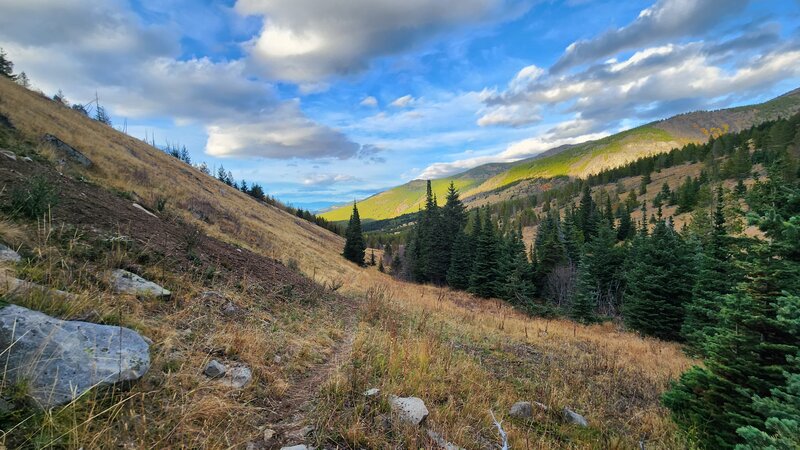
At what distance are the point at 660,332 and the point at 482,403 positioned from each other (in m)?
24.4

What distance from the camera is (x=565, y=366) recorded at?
8.16 m

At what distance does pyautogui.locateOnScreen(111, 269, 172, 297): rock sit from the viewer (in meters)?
5.11

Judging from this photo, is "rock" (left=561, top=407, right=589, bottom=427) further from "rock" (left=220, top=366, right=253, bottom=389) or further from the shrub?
the shrub

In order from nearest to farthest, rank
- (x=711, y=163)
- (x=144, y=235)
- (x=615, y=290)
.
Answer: (x=144, y=235) → (x=615, y=290) → (x=711, y=163)

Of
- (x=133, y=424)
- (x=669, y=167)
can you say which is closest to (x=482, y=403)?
(x=133, y=424)

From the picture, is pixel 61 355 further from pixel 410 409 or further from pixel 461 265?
pixel 461 265

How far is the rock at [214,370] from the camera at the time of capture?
4.02 m

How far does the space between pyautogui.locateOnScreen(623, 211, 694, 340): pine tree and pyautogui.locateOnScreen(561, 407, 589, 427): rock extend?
71.5 ft

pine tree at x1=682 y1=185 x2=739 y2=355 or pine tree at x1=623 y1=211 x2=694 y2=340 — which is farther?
pine tree at x1=623 y1=211 x2=694 y2=340

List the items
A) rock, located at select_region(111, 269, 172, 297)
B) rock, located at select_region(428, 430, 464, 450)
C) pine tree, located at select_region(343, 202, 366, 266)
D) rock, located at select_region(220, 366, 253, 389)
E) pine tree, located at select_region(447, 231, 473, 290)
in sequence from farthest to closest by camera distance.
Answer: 1. pine tree, located at select_region(343, 202, 366, 266)
2. pine tree, located at select_region(447, 231, 473, 290)
3. rock, located at select_region(111, 269, 172, 297)
4. rock, located at select_region(220, 366, 253, 389)
5. rock, located at select_region(428, 430, 464, 450)

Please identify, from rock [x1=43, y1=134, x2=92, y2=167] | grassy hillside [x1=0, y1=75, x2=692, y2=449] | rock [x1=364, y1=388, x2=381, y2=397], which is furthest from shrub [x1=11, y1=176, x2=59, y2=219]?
rock [x1=43, y1=134, x2=92, y2=167]

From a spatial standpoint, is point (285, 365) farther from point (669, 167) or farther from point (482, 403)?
point (669, 167)

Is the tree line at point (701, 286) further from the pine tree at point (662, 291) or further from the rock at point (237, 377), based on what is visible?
the rock at point (237, 377)

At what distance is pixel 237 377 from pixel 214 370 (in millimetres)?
278
